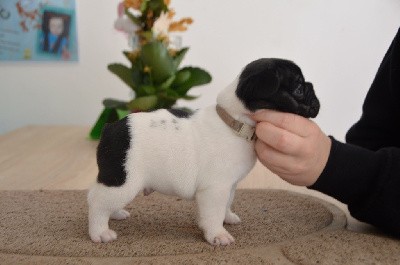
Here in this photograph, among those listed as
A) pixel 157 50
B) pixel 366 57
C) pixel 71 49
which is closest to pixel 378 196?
pixel 157 50

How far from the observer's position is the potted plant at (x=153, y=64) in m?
1.19

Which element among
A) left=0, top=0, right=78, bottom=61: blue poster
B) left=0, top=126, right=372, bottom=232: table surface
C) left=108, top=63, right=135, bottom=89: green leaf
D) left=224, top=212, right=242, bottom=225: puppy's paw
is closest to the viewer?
left=224, top=212, right=242, bottom=225: puppy's paw

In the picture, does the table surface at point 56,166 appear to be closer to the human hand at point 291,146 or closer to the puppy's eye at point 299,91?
the human hand at point 291,146

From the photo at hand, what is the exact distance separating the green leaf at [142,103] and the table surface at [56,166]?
0.15 m

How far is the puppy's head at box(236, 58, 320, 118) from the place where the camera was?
0.54 metres

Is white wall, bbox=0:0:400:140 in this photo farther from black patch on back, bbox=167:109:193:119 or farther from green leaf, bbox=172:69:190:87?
black patch on back, bbox=167:109:193:119

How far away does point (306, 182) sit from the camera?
626mm

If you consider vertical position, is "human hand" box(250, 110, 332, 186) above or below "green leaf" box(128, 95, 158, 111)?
above

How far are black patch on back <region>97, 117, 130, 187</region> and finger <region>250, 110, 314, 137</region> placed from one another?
15 cm

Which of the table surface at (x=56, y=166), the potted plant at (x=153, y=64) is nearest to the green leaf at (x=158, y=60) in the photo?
the potted plant at (x=153, y=64)

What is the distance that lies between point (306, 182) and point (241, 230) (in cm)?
10

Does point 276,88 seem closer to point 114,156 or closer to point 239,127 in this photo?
point 239,127

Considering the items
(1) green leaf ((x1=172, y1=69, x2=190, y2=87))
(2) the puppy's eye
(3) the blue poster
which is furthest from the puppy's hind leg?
(3) the blue poster

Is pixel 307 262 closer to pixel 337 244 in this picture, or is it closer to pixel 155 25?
pixel 337 244
